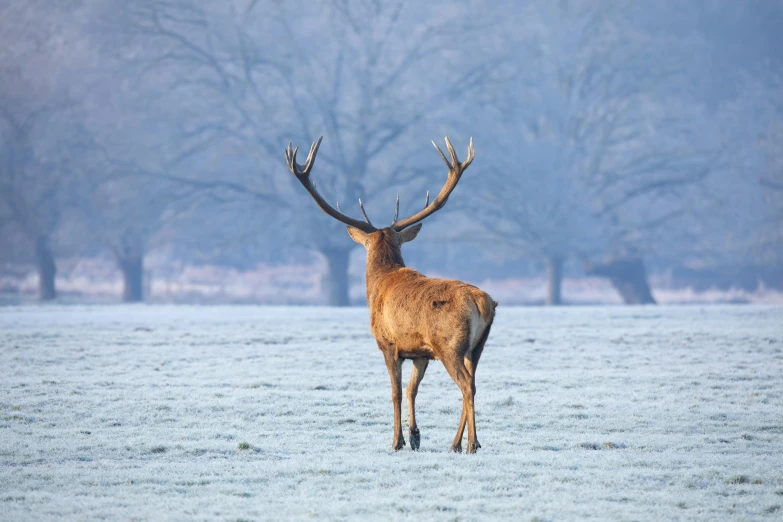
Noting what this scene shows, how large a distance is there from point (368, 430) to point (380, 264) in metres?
1.51

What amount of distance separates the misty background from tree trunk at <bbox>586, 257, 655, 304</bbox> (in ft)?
0.26

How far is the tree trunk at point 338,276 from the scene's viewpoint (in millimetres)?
35031

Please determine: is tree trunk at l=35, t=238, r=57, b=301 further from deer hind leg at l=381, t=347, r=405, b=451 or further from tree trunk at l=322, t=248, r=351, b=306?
deer hind leg at l=381, t=347, r=405, b=451

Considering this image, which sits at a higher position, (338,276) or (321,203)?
(338,276)

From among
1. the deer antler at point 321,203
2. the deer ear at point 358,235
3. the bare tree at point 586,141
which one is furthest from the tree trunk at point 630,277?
the deer ear at point 358,235

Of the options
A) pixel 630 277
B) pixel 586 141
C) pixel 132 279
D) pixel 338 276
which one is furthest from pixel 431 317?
pixel 132 279

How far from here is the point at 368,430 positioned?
9969 millimetres

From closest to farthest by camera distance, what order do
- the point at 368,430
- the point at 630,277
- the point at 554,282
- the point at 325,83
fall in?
the point at 368,430 → the point at 325,83 → the point at 554,282 → the point at 630,277

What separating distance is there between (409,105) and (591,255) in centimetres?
800

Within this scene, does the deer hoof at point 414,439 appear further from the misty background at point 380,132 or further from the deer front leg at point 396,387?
the misty background at point 380,132

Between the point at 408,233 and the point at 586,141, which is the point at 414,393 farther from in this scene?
the point at 586,141

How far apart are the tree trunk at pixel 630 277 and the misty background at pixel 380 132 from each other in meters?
0.08

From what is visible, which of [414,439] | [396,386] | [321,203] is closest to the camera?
[414,439]

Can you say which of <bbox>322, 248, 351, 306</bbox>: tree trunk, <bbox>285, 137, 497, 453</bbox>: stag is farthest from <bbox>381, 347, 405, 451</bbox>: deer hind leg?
<bbox>322, 248, 351, 306</bbox>: tree trunk
